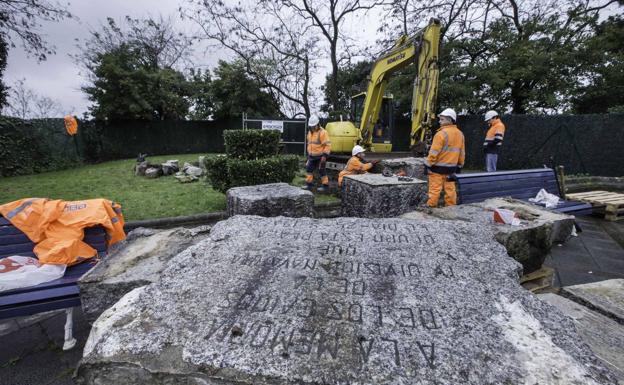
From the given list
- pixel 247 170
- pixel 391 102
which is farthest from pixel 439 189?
pixel 391 102

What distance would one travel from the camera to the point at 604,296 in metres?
2.01

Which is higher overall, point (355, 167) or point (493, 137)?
point (493, 137)

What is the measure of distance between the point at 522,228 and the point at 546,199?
2.85 meters

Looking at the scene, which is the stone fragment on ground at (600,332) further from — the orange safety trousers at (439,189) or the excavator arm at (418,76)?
the excavator arm at (418,76)

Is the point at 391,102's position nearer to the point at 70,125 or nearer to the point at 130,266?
the point at 130,266

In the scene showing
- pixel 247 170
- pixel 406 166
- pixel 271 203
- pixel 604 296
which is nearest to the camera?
pixel 604 296

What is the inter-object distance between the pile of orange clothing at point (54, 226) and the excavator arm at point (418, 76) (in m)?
6.59

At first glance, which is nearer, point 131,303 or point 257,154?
point 131,303

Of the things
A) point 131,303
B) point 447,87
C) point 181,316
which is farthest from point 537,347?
point 447,87

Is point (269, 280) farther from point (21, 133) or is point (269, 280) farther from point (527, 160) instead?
point (21, 133)

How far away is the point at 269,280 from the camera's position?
169 centimetres

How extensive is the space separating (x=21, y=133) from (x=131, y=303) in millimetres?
13613

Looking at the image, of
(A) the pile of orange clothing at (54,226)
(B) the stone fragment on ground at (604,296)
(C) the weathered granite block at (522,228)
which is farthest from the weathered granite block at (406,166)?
(A) the pile of orange clothing at (54,226)

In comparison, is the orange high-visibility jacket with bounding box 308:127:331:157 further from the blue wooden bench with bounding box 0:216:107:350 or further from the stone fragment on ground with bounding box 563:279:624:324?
the stone fragment on ground with bounding box 563:279:624:324
